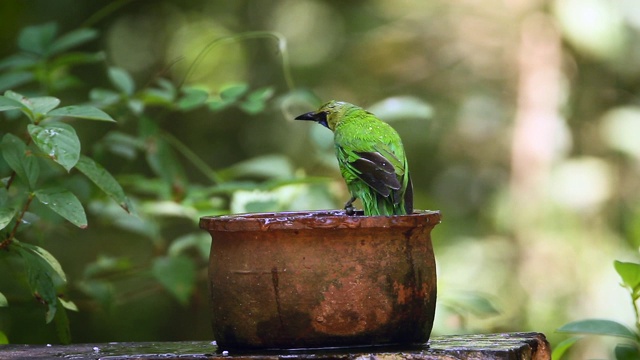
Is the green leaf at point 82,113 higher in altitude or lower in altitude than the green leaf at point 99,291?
higher

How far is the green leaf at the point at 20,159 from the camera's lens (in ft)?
8.78

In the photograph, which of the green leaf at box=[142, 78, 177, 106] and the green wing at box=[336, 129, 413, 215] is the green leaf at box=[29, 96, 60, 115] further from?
the green leaf at box=[142, 78, 177, 106]

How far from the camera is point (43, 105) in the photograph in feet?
8.95

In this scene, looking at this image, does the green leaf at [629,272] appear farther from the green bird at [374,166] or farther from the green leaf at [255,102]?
the green leaf at [255,102]

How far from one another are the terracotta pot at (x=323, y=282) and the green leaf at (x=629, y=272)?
749mm

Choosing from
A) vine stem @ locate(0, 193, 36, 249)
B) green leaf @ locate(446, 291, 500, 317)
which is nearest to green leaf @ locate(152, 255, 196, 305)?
green leaf @ locate(446, 291, 500, 317)

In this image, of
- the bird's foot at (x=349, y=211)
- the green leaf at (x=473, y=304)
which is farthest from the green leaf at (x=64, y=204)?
the green leaf at (x=473, y=304)

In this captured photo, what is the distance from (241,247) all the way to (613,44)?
12.8 ft

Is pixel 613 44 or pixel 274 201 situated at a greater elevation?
pixel 613 44

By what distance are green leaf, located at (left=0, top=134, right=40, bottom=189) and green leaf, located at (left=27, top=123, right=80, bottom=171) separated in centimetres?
10

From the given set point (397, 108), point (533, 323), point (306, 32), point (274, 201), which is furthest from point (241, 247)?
point (306, 32)

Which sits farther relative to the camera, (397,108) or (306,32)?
(306,32)

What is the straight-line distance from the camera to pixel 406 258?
2279 mm

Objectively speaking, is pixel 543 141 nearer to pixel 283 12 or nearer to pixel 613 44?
pixel 613 44
